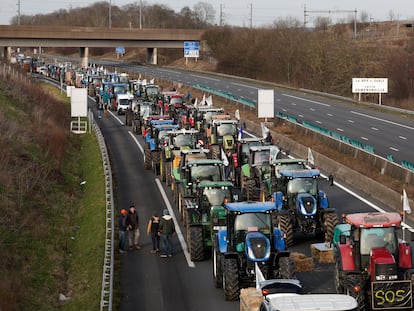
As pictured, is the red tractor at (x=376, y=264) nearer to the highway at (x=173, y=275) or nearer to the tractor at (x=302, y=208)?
the highway at (x=173, y=275)

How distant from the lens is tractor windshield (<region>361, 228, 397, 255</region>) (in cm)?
1761

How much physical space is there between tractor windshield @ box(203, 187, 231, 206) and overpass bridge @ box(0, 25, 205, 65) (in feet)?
313

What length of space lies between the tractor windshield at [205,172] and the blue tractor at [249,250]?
311 inches

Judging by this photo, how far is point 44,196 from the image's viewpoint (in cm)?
3288

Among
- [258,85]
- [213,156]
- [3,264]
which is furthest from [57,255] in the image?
[258,85]

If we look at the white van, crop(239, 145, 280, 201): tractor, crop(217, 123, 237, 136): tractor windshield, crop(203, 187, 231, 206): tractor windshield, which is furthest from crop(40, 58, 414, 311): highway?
the white van

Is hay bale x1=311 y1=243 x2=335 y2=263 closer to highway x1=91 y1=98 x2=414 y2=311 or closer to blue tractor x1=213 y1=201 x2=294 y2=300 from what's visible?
highway x1=91 y1=98 x2=414 y2=311

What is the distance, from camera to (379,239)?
17688mm

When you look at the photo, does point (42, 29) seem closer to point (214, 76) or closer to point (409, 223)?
point (214, 76)

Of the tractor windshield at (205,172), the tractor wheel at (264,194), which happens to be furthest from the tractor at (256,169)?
the tractor windshield at (205,172)

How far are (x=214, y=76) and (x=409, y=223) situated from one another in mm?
88599

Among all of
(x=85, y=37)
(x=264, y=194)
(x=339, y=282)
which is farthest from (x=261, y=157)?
(x=85, y=37)

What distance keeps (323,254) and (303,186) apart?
2.83m

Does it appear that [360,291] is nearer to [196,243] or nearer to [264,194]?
[196,243]
